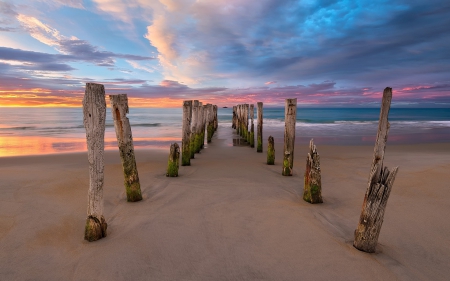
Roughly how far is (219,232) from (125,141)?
2857mm

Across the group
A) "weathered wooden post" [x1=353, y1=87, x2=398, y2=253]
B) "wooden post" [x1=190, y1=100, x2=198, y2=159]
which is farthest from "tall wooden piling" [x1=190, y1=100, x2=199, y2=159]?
"weathered wooden post" [x1=353, y1=87, x2=398, y2=253]

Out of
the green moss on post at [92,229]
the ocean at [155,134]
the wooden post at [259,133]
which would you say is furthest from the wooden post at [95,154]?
the ocean at [155,134]

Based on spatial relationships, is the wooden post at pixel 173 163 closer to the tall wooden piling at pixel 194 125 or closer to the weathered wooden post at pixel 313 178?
the tall wooden piling at pixel 194 125

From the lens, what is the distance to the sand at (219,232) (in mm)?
3350

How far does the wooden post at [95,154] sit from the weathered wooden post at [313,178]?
161 inches

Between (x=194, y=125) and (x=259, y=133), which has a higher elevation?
(x=194, y=125)

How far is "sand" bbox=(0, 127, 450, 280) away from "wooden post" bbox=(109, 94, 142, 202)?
336 millimetres

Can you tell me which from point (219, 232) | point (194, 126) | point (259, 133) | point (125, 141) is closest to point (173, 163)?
point (125, 141)

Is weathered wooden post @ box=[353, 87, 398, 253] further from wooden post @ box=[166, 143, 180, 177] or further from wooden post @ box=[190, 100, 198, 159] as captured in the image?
wooden post @ box=[190, 100, 198, 159]

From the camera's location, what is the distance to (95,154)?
398 centimetres

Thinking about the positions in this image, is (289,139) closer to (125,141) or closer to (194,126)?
(125,141)

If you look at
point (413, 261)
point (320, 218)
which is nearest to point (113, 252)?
point (320, 218)

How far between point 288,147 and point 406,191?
10.6ft

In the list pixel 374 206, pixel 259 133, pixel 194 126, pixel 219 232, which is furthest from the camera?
pixel 259 133
